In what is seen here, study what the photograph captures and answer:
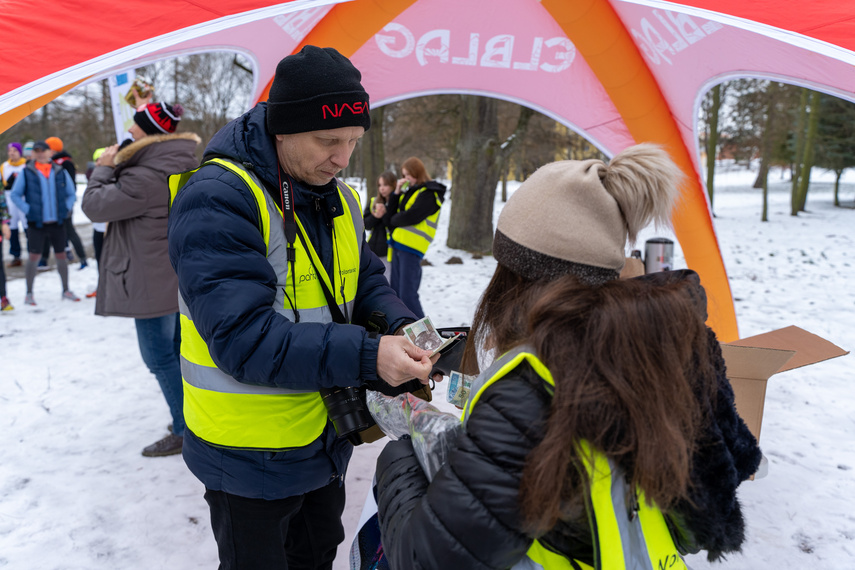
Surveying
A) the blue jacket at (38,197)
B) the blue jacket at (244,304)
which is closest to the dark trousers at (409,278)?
the blue jacket at (244,304)

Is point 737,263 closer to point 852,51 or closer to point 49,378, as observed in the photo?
point 852,51

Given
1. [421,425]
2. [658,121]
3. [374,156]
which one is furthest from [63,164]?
[421,425]

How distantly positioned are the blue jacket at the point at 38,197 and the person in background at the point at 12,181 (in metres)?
0.22

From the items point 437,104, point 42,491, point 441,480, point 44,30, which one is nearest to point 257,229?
point 441,480

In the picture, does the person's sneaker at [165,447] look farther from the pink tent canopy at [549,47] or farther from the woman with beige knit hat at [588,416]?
the woman with beige knit hat at [588,416]

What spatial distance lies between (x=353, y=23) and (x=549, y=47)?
4.87 feet

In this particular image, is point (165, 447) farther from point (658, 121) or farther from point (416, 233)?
point (658, 121)

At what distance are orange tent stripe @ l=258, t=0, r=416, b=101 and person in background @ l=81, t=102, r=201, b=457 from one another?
98cm

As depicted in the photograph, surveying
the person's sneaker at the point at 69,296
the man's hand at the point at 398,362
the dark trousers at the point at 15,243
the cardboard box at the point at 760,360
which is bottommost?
the person's sneaker at the point at 69,296

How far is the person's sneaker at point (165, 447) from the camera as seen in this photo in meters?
3.55

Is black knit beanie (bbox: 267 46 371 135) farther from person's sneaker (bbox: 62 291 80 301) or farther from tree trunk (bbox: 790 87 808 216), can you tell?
tree trunk (bbox: 790 87 808 216)

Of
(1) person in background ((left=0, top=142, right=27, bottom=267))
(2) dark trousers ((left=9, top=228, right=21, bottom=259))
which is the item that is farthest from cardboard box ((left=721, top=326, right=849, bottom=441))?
(2) dark trousers ((left=9, top=228, right=21, bottom=259))

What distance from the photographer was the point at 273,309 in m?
1.47

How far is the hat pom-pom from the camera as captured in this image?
1111mm
